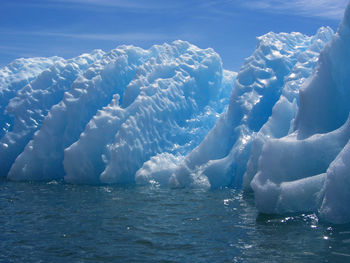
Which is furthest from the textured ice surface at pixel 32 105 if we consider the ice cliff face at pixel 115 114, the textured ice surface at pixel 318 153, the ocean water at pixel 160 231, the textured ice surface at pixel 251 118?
the textured ice surface at pixel 318 153

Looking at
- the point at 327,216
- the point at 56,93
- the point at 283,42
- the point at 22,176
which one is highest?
the point at 283,42

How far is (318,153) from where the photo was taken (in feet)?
29.6

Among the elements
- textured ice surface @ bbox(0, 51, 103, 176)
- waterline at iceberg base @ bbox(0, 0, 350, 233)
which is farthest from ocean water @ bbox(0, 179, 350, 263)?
textured ice surface @ bbox(0, 51, 103, 176)

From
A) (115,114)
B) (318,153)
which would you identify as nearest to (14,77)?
(115,114)

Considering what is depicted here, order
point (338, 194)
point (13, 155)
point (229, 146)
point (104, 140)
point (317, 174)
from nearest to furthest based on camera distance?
point (338, 194), point (317, 174), point (229, 146), point (104, 140), point (13, 155)

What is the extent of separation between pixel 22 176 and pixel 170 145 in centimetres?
598

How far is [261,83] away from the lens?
15.1m

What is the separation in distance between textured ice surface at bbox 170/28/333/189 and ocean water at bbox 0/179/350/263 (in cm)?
137

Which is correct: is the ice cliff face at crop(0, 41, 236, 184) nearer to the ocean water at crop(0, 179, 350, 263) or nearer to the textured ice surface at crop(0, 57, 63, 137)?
the textured ice surface at crop(0, 57, 63, 137)

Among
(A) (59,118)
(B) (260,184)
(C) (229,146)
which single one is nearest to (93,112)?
(A) (59,118)

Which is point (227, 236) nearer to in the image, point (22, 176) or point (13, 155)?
point (22, 176)

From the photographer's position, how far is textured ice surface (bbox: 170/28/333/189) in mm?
12703

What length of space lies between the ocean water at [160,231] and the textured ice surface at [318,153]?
361mm

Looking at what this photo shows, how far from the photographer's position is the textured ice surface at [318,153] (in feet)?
25.1
